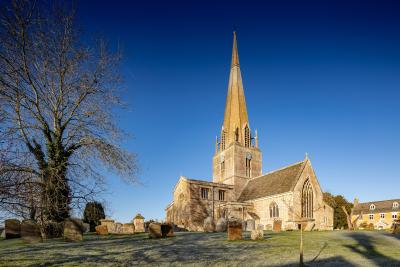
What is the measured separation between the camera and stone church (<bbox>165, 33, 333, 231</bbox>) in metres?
33.9

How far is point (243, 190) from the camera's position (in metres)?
44.3

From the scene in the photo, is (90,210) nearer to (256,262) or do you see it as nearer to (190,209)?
(256,262)

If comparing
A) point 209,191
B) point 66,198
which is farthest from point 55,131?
point 209,191

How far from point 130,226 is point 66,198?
520 inches

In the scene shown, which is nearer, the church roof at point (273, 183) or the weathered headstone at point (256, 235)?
the weathered headstone at point (256, 235)

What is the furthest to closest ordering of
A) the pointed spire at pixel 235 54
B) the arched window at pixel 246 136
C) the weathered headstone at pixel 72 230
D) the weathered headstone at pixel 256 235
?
the pointed spire at pixel 235 54, the arched window at pixel 246 136, the weathered headstone at pixel 256 235, the weathered headstone at pixel 72 230

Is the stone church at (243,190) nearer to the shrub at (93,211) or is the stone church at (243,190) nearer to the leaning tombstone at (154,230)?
the leaning tombstone at (154,230)

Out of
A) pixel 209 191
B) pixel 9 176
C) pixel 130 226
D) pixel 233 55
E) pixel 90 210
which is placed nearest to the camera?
pixel 9 176

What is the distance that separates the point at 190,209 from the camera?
3778cm

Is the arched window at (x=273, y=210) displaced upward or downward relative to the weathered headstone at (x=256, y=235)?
downward

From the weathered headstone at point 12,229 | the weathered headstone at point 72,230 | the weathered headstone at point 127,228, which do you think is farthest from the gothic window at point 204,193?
the weathered headstone at point 72,230

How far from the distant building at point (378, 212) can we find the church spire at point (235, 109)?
34005 mm

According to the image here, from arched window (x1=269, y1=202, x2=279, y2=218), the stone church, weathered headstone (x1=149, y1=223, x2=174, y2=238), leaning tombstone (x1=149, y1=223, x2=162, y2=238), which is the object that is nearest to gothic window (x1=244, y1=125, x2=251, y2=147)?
the stone church

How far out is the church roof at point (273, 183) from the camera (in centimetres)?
3495
